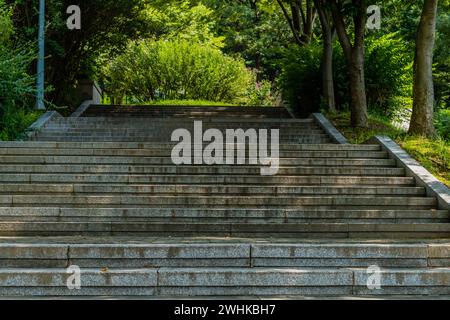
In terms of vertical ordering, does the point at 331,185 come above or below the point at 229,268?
above

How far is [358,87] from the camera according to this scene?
16266 mm

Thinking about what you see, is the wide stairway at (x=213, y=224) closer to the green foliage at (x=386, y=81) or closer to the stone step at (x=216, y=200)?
the stone step at (x=216, y=200)

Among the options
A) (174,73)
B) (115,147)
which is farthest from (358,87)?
(174,73)

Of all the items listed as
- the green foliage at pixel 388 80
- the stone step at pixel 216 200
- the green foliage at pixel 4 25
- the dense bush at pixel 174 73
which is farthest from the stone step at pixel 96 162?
the dense bush at pixel 174 73

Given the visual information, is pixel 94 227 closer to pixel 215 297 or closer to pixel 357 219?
pixel 215 297

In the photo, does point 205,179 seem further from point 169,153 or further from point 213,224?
point 213,224

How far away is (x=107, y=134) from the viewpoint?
16.2m

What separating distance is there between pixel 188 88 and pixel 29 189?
20.3 meters

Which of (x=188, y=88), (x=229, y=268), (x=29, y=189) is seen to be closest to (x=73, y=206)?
(x=29, y=189)

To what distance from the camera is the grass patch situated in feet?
39.1

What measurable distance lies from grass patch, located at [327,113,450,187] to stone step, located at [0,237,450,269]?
3965 mm

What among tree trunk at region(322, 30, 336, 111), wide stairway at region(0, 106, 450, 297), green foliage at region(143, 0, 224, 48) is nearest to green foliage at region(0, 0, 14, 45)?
wide stairway at region(0, 106, 450, 297)

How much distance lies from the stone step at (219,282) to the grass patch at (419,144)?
460 centimetres
